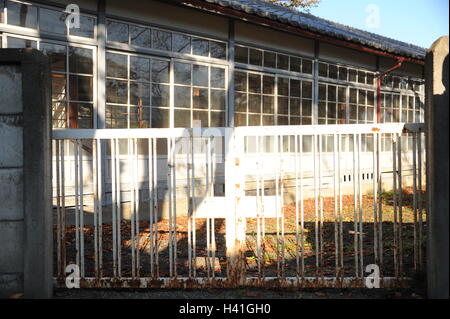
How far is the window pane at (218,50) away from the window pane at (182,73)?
730 millimetres

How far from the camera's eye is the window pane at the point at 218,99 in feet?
28.9

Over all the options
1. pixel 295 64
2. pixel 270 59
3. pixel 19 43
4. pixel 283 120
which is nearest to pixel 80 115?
pixel 19 43

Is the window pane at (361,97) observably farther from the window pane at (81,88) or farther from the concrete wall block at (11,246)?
the concrete wall block at (11,246)

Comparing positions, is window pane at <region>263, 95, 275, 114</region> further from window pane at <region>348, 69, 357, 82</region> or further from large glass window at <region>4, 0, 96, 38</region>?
large glass window at <region>4, 0, 96, 38</region>

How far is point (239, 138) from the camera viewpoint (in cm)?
386

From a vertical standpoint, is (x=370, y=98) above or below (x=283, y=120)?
above

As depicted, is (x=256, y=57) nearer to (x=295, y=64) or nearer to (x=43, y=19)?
(x=295, y=64)

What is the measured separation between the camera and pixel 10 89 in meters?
3.49

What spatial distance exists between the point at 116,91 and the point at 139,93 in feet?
1.52

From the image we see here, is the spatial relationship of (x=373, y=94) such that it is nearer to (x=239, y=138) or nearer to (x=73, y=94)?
(x=73, y=94)

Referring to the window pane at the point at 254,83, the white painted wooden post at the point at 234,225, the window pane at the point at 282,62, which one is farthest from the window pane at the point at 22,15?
the window pane at the point at 282,62
